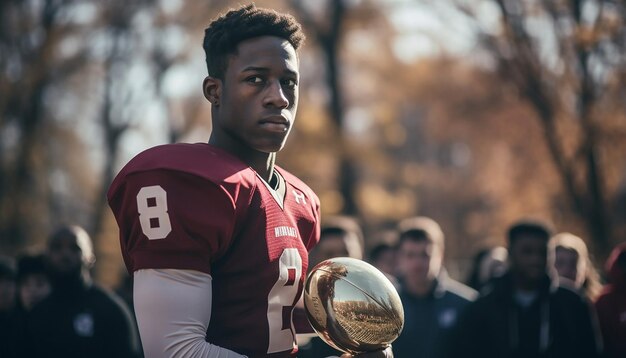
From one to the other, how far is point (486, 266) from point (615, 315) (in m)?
2.39

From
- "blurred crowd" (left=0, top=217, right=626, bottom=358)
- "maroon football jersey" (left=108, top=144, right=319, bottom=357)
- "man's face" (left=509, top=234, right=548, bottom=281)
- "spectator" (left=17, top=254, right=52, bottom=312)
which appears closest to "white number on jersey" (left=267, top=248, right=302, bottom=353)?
"maroon football jersey" (left=108, top=144, right=319, bottom=357)

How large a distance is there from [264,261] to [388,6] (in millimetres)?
15225

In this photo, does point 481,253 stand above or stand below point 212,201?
below

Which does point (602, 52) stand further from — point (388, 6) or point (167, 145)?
point (167, 145)

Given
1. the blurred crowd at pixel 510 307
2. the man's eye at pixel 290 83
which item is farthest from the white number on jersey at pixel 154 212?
the blurred crowd at pixel 510 307

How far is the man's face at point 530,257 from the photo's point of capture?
Answer: 21.6 ft

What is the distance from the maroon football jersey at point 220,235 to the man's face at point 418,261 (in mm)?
4577

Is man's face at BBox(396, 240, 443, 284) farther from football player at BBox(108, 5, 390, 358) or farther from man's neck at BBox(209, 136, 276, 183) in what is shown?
man's neck at BBox(209, 136, 276, 183)

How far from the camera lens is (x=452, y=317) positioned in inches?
292

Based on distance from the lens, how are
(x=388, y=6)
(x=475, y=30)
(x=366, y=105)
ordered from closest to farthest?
(x=475, y=30) < (x=388, y=6) < (x=366, y=105)

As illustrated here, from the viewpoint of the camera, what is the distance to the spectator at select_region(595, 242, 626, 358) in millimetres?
6828

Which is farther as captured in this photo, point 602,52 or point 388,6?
point 388,6

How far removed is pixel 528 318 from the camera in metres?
6.49

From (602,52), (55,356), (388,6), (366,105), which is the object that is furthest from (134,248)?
(366,105)
